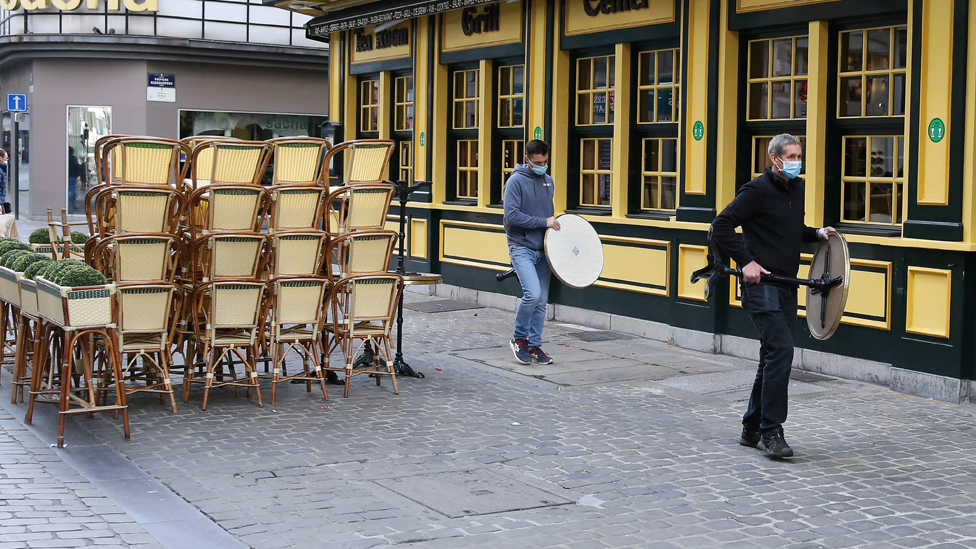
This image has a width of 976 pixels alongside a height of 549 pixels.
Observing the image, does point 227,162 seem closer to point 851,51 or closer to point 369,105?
point 851,51

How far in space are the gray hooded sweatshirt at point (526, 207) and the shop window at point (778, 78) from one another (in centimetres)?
219

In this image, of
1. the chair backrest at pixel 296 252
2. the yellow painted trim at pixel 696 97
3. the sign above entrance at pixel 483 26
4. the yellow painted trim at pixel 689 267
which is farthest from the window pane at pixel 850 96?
the sign above entrance at pixel 483 26

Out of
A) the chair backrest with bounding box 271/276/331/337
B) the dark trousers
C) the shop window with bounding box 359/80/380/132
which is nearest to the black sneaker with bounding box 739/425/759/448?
the dark trousers

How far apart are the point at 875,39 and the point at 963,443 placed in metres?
3.82

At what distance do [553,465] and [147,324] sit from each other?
3202 mm

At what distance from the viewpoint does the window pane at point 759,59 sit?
11195 mm

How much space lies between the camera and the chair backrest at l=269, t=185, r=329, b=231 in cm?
902

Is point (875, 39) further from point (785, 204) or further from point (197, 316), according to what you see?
point (197, 316)

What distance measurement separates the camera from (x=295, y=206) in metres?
9.09

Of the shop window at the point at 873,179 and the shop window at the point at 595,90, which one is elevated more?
the shop window at the point at 595,90

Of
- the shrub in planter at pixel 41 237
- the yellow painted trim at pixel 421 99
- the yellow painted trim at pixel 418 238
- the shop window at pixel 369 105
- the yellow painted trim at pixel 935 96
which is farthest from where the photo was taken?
the shop window at pixel 369 105

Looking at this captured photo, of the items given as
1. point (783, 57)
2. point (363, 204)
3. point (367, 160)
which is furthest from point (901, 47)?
point (363, 204)

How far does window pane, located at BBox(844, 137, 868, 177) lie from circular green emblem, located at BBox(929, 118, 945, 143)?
3.22ft

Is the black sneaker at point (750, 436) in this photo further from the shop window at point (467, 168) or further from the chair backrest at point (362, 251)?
the shop window at point (467, 168)
